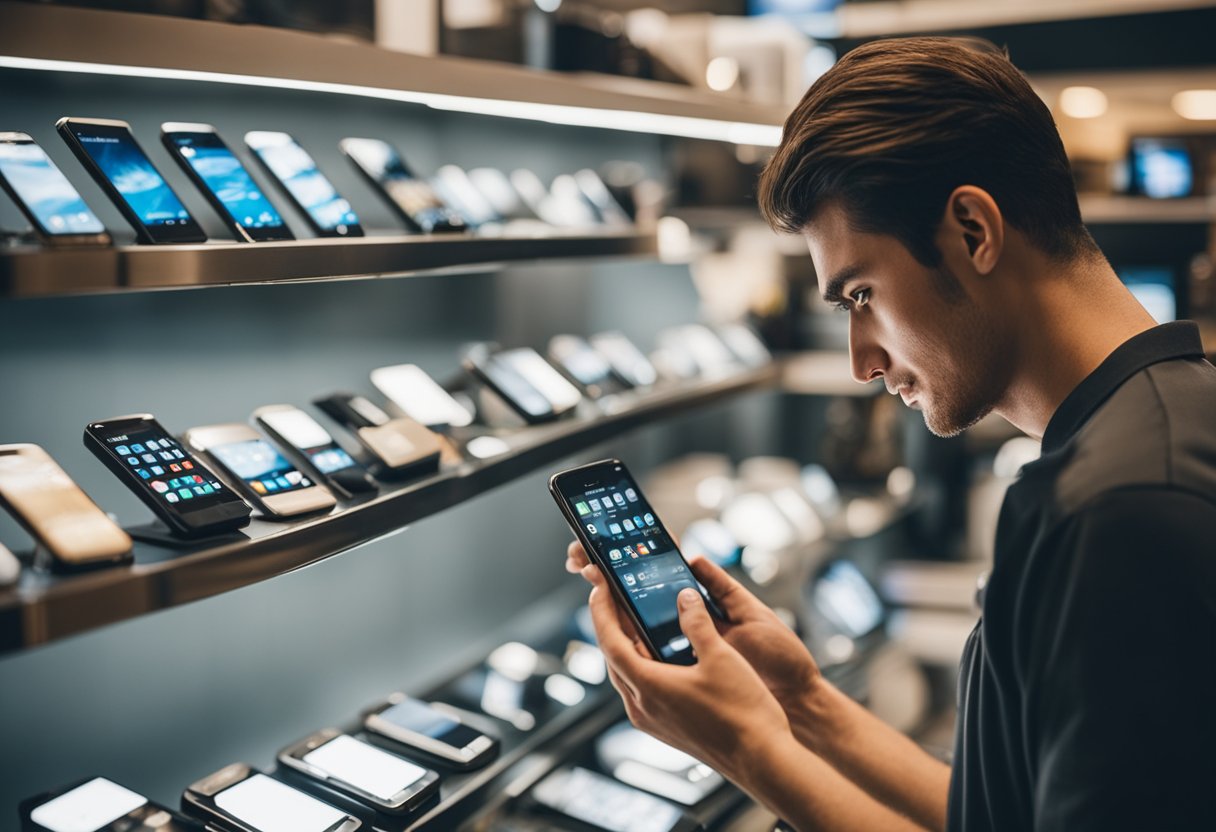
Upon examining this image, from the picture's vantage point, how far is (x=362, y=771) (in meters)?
1.66

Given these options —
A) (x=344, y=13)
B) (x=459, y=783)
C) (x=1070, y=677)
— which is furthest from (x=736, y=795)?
(x=344, y=13)

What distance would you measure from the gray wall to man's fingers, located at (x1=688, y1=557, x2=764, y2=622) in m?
0.83

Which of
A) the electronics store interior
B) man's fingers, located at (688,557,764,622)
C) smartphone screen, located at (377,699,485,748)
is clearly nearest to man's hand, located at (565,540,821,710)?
man's fingers, located at (688,557,764,622)

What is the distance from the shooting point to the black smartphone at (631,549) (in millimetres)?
1524

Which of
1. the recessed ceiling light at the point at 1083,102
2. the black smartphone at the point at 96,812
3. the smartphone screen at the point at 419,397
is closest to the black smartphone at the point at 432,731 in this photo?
the black smartphone at the point at 96,812

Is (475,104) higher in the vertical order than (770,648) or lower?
higher

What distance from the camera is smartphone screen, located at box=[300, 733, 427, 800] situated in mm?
1609

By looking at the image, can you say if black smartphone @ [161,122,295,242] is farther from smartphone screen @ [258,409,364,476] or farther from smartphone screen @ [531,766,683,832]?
smartphone screen @ [531,766,683,832]

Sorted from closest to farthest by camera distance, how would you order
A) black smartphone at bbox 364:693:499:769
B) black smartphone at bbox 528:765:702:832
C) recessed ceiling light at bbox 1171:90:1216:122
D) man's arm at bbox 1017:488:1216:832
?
man's arm at bbox 1017:488:1216:832 → black smartphone at bbox 364:693:499:769 → black smartphone at bbox 528:765:702:832 → recessed ceiling light at bbox 1171:90:1216:122

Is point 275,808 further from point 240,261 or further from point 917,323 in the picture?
point 917,323

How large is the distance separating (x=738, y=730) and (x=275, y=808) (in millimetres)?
678

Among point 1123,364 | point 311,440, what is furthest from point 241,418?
point 1123,364

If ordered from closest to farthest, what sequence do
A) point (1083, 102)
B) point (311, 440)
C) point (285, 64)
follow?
point (285, 64) → point (311, 440) → point (1083, 102)

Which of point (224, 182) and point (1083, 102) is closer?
point (224, 182)
